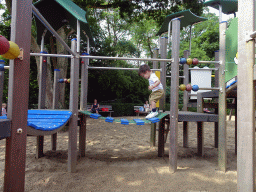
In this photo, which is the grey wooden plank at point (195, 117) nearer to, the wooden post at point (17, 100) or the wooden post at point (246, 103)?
the wooden post at point (246, 103)

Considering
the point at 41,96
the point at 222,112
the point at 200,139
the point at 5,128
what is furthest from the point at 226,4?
the point at 5,128

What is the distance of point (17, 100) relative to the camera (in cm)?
100

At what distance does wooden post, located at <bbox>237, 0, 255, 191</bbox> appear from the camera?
131 centimetres

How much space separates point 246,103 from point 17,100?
1410 mm

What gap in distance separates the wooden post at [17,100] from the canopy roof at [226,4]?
3.38 meters

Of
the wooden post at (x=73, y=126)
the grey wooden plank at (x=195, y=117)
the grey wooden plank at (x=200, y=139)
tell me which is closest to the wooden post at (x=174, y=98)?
the grey wooden plank at (x=195, y=117)

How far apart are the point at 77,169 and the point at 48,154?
1.04 meters

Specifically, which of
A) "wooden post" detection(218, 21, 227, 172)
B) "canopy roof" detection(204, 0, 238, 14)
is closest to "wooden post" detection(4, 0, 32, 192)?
"wooden post" detection(218, 21, 227, 172)

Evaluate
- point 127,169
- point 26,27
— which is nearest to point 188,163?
point 127,169

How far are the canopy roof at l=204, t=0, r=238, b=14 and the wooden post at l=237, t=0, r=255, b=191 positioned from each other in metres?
2.37

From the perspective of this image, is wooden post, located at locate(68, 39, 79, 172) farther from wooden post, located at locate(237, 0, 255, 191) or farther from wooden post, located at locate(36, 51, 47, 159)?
wooden post, located at locate(237, 0, 255, 191)

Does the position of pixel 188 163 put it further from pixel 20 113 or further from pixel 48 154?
pixel 20 113

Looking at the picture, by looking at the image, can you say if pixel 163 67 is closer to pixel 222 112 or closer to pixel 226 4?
pixel 222 112

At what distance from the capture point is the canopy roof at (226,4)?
3465mm
